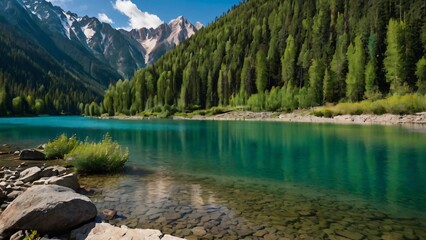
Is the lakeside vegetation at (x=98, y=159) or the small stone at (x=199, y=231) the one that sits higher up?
the lakeside vegetation at (x=98, y=159)

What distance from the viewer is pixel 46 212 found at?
1236cm

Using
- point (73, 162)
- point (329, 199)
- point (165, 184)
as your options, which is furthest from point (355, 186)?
point (73, 162)

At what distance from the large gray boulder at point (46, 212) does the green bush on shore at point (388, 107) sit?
88.4 metres

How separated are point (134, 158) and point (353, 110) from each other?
8124cm

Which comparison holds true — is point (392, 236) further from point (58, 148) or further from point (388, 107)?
point (388, 107)

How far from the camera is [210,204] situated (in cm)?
1673

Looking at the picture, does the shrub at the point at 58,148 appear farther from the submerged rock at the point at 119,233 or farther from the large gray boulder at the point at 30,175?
the submerged rock at the point at 119,233

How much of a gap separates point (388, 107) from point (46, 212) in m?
92.3

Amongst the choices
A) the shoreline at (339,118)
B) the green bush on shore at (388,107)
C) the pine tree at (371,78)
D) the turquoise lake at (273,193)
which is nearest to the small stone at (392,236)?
the turquoise lake at (273,193)

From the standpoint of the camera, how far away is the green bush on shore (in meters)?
83.1

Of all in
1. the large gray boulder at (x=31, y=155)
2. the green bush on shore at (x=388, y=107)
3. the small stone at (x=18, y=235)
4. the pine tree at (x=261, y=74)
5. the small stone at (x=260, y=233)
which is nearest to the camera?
the small stone at (x=18, y=235)

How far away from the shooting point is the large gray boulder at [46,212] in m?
12.1

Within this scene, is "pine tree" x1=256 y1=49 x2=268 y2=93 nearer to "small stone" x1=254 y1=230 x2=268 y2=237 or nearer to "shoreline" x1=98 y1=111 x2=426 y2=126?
"shoreline" x1=98 y1=111 x2=426 y2=126

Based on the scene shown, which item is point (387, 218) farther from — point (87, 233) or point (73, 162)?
point (73, 162)
